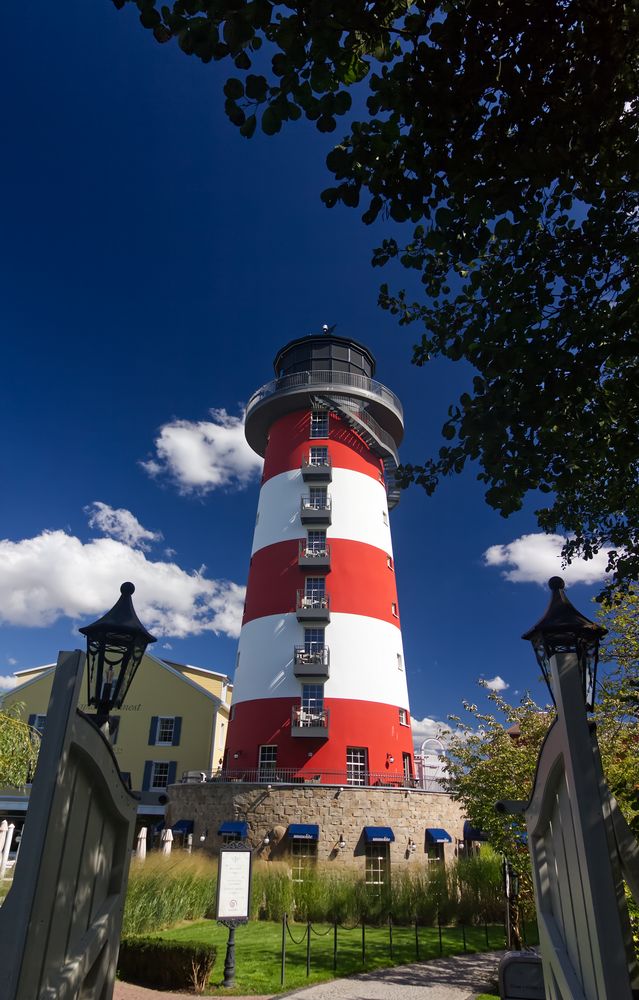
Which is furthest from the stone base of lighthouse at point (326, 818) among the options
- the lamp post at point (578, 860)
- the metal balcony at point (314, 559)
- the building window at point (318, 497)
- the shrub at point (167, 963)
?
the lamp post at point (578, 860)

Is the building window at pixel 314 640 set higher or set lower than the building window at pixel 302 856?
higher

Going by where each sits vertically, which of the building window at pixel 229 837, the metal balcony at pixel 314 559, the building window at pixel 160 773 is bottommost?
the building window at pixel 229 837

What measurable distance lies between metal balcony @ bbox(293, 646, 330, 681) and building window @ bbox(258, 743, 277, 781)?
2851mm

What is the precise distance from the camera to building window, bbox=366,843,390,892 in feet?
68.8

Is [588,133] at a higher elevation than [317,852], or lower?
higher

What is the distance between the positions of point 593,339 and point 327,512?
72.0ft

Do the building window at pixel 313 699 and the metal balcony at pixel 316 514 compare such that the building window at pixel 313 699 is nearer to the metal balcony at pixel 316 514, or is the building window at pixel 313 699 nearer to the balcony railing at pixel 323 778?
the balcony railing at pixel 323 778

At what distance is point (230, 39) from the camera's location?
11.7ft

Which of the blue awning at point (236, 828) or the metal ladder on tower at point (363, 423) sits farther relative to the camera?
the metal ladder on tower at point (363, 423)

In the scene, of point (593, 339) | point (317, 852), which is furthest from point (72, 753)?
point (317, 852)

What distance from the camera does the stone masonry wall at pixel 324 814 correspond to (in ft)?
69.4

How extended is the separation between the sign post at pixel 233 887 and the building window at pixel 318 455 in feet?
63.6

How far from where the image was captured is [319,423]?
29.8 meters

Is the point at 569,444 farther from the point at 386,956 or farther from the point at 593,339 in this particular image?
the point at 386,956
